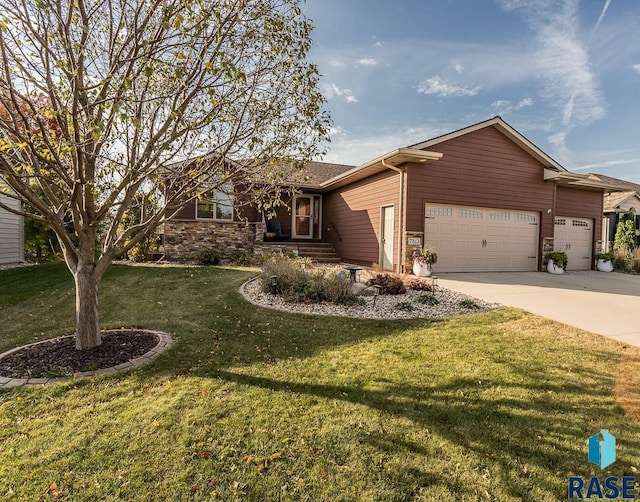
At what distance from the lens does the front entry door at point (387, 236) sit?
35.0ft

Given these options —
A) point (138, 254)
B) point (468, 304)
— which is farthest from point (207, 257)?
point (468, 304)

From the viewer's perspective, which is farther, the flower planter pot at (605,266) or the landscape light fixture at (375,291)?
the flower planter pot at (605,266)

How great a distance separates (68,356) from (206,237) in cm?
989

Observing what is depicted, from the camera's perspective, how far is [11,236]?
37.6ft

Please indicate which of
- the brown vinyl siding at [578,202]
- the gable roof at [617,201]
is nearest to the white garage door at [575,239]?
the brown vinyl siding at [578,202]

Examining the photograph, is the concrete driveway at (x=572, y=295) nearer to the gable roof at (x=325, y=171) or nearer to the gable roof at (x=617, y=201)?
the gable roof at (x=325, y=171)

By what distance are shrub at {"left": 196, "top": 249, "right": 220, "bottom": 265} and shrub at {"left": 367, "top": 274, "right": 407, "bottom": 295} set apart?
6807mm

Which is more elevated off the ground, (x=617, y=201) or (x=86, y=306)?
(x=617, y=201)

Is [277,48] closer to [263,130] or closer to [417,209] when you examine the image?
[263,130]

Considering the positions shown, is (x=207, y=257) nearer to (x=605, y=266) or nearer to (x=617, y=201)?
Result: (x=605, y=266)

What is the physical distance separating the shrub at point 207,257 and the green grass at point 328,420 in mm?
7405

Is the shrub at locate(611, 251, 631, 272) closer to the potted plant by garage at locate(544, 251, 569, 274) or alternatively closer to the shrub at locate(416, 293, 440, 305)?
the potted plant by garage at locate(544, 251, 569, 274)

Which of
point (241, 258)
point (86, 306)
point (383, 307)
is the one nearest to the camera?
point (86, 306)

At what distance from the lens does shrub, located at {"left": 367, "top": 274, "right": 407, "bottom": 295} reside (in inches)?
286
